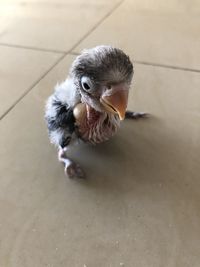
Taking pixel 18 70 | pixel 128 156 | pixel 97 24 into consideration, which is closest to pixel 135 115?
pixel 128 156

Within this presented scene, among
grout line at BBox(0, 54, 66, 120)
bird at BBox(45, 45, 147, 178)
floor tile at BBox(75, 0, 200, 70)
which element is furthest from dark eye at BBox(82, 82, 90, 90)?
floor tile at BBox(75, 0, 200, 70)

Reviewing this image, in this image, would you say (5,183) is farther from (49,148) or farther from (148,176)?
(148,176)

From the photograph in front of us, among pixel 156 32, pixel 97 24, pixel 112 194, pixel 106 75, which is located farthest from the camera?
pixel 97 24

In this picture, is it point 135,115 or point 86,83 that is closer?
point 86,83

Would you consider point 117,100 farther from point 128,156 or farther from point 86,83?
point 128,156

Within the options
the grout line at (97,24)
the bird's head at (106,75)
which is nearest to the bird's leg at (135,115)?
the bird's head at (106,75)

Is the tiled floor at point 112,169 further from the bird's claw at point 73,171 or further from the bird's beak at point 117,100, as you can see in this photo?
the bird's beak at point 117,100
